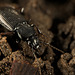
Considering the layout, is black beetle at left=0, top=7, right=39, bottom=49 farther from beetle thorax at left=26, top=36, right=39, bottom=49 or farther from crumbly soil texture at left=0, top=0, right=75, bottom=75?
crumbly soil texture at left=0, top=0, right=75, bottom=75

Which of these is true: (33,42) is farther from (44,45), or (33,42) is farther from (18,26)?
(18,26)

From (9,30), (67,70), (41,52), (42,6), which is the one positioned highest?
(42,6)

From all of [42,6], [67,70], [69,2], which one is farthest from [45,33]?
[69,2]

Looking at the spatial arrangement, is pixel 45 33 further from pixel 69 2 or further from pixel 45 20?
pixel 69 2

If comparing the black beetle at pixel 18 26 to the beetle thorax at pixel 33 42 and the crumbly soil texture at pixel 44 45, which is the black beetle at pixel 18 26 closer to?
the beetle thorax at pixel 33 42

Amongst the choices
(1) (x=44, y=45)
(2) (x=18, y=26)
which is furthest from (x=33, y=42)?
(2) (x=18, y=26)
